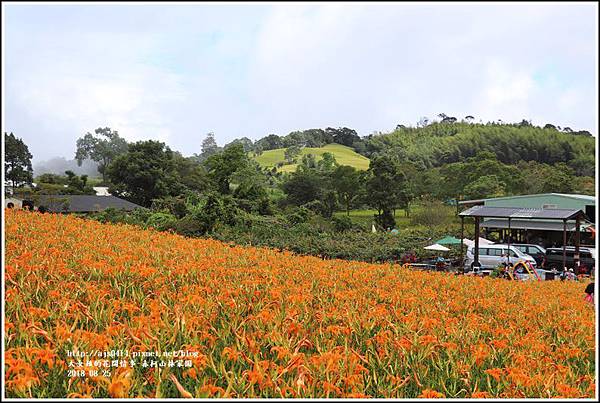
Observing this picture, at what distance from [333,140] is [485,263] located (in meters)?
61.6

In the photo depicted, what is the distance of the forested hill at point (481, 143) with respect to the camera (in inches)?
1928

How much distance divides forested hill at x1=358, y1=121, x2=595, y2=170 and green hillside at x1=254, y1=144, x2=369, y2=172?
3.07 m

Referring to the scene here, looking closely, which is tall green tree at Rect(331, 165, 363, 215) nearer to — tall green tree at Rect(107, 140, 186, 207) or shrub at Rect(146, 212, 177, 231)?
tall green tree at Rect(107, 140, 186, 207)

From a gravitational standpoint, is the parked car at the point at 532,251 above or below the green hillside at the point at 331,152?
below

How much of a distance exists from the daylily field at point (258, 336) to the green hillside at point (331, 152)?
158 ft

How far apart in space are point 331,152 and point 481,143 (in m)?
18.1

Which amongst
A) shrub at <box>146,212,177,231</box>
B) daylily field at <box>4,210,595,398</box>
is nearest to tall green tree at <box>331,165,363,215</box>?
shrub at <box>146,212,177,231</box>

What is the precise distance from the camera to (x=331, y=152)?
6391 centimetres

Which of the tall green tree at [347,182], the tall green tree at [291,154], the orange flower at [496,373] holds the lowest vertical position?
the orange flower at [496,373]

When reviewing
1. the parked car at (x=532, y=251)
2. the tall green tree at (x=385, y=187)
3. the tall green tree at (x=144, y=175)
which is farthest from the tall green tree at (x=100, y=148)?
the parked car at (x=532, y=251)

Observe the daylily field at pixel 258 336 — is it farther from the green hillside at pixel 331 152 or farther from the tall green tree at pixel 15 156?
the green hillside at pixel 331 152

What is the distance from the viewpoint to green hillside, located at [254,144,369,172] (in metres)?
57.2

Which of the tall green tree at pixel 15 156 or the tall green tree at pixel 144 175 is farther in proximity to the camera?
the tall green tree at pixel 144 175

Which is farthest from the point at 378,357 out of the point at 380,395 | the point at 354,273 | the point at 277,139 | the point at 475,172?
the point at 277,139
